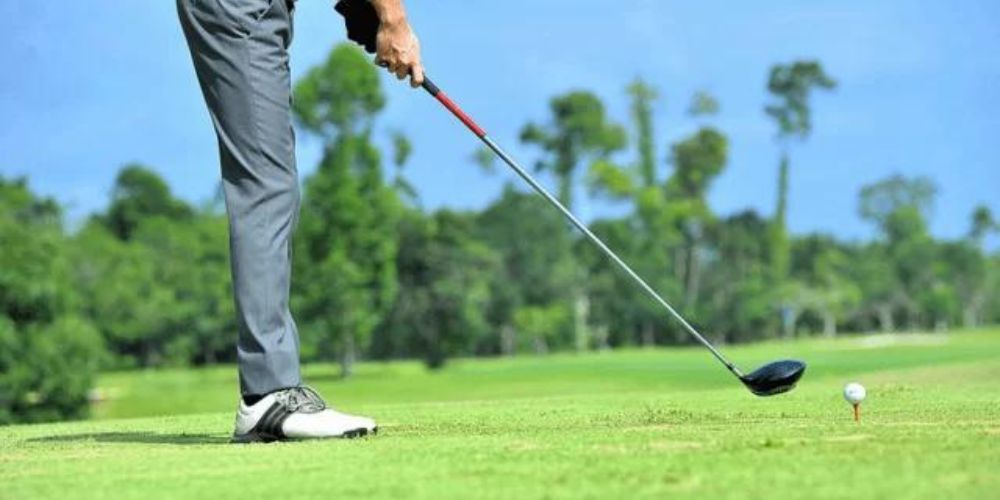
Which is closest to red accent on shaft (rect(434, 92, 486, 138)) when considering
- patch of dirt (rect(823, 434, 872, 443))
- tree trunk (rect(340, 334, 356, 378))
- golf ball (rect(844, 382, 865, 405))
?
golf ball (rect(844, 382, 865, 405))

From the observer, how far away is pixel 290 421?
4.18 metres

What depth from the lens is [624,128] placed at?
66.2 meters

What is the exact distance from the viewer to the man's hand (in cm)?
466

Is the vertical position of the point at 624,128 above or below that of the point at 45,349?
above

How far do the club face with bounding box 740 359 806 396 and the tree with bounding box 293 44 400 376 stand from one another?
3949 centimetres

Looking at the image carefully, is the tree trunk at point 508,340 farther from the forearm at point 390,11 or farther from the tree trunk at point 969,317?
the forearm at point 390,11

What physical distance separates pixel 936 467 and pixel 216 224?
71272mm

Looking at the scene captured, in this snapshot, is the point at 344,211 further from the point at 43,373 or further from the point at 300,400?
the point at 300,400

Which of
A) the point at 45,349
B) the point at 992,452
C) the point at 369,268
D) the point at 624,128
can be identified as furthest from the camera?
the point at 624,128

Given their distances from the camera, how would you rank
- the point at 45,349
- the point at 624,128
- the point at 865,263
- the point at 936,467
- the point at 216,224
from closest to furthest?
1. the point at 936,467
2. the point at 45,349
3. the point at 624,128
4. the point at 216,224
5. the point at 865,263

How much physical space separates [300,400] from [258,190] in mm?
748

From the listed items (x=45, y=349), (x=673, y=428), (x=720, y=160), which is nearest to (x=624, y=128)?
(x=720, y=160)

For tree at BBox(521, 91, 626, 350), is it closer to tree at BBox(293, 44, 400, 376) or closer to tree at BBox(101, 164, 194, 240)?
tree at BBox(293, 44, 400, 376)

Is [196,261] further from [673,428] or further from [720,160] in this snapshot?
[673,428]
